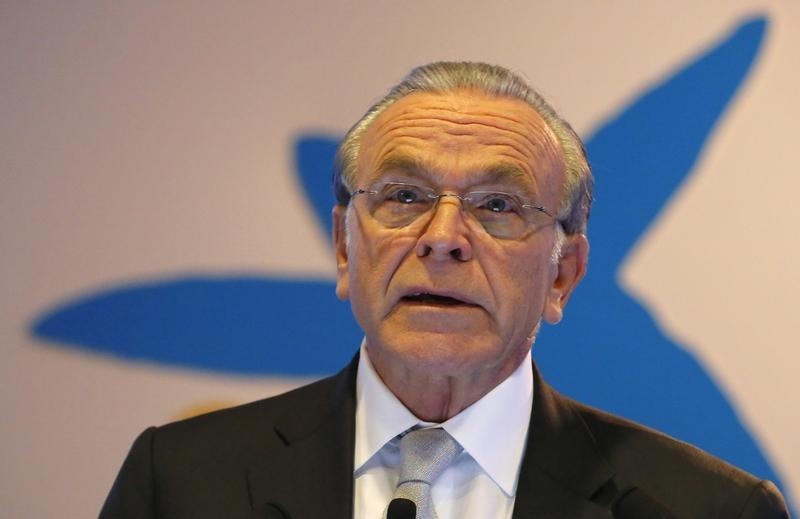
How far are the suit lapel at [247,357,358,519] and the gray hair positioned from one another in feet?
1.21

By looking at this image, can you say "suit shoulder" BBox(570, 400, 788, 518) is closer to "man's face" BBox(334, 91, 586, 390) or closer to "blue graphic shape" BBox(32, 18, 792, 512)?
"man's face" BBox(334, 91, 586, 390)

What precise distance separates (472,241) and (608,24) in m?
1.21

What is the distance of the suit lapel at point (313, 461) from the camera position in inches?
73.4

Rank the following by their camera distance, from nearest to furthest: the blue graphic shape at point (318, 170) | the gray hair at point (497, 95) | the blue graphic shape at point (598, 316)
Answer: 1. the gray hair at point (497, 95)
2. the blue graphic shape at point (598, 316)
3. the blue graphic shape at point (318, 170)

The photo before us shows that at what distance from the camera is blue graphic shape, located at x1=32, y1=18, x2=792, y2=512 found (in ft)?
9.11

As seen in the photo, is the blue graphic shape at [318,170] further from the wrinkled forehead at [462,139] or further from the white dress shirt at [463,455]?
the white dress shirt at [463,455]

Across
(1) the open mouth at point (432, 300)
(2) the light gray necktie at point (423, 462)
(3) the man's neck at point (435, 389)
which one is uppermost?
(1) the open mouth at point (432, 300)

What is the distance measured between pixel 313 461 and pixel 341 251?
393 mm

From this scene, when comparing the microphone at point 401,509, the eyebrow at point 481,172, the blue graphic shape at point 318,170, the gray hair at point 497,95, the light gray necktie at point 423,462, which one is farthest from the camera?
the blue graphic shape at point 318,170

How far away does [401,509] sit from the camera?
1705 millimetres

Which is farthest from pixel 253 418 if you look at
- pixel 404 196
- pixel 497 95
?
pixel 497 95

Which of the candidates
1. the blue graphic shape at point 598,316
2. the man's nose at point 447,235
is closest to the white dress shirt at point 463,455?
the man's nose at point 447,235

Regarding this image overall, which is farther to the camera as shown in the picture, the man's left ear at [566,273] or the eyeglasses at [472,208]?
the man's left ear at [566,273]

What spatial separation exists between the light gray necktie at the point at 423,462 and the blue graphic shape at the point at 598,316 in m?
0.96
